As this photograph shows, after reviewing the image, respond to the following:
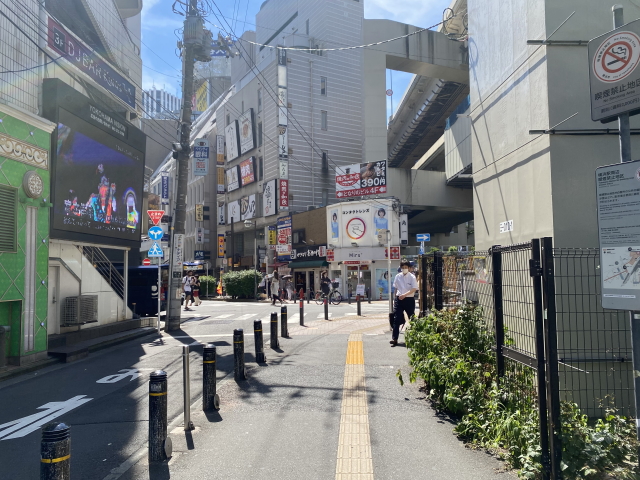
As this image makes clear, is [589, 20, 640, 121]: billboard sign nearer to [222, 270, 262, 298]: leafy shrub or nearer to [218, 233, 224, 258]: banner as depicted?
[222, 270, 262, 298]: leafy shrub

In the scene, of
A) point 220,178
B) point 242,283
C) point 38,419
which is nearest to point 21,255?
point 38,419

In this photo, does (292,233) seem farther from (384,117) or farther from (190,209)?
(190,209)

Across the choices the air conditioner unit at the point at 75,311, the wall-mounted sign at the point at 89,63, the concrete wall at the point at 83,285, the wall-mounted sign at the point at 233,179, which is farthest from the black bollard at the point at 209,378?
the wall-mounted sign at the point at 233,179

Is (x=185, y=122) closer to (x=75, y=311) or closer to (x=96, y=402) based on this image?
(x=75, y=311)

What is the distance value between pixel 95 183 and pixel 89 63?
4215 mm

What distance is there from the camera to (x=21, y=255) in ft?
33.8

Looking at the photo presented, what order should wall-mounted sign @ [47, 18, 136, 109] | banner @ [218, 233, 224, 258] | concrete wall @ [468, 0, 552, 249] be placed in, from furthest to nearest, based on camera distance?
1. banner @ [218, 233, 224, 258]
2. wall-mounted sign @ [47, 18, 136, 109]
3. concrete wall @ [468, 0, 552, 249]

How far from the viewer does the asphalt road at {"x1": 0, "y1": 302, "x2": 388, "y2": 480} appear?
539cm

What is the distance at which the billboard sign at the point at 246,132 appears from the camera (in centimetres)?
4888

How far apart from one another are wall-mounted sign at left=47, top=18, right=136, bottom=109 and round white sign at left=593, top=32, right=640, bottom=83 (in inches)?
510

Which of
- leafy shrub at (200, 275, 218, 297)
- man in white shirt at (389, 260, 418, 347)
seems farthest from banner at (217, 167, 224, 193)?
man in white shirt at (389, 260, 418, 347)

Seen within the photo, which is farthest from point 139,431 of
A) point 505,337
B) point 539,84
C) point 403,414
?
point 539,84

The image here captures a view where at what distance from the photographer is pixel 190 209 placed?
66938mm

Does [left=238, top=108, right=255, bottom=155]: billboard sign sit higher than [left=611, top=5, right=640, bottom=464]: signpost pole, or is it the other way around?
[left=238, top=108, right=255, bottom=155]: billboard sign
